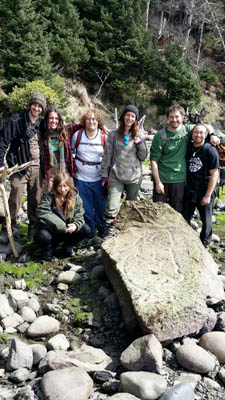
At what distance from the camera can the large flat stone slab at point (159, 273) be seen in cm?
385

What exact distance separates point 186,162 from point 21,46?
63.4ft

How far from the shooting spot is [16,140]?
18.9 ft

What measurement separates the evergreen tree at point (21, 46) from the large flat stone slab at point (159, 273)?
18.1m

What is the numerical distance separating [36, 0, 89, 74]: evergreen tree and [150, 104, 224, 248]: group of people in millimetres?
21522

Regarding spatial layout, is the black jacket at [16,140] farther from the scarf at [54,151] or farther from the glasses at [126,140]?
the glasses at [126,140]

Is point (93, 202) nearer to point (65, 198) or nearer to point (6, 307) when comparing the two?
point (65, 198)

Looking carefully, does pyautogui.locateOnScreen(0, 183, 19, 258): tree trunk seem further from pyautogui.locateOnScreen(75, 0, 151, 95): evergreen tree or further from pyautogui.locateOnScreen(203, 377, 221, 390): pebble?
pyautogui.locateOnScreen(75, 0, 151, 95): evergreen tree

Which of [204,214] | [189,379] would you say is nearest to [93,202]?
[204,214]

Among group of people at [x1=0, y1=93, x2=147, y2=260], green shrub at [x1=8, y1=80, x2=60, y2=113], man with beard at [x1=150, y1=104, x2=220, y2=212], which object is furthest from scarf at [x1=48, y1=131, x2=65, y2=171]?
green shrub at [x1=8, y1=80, x2=60, y2=113]

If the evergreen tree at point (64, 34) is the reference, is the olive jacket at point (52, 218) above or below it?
below

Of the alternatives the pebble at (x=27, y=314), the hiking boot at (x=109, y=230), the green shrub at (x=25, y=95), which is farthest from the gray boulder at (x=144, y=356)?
the green shrub at (x=25, y=95)

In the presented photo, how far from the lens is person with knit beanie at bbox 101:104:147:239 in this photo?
19.4 ft

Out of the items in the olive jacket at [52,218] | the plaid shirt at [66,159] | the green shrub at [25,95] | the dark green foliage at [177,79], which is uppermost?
the dark green foliage at [177,79]

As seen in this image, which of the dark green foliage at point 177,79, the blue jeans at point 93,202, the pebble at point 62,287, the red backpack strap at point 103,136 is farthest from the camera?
the dark green foliage at point 177,79
